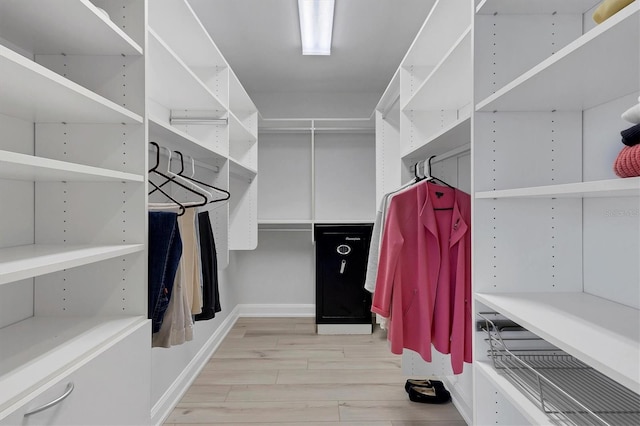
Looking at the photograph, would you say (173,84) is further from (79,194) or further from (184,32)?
(79,194)

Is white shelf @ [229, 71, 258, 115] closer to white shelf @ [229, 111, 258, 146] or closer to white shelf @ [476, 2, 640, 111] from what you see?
white shelf @ [229, 111, 258, 146]

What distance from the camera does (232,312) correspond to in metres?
3.63

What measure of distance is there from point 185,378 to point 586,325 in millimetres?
2239

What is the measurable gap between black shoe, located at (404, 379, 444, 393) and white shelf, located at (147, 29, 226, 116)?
6.97ft

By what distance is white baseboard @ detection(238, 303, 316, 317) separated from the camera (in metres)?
3.89

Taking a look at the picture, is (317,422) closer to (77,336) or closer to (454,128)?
(77,336)

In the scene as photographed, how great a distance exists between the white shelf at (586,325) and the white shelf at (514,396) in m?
0.21

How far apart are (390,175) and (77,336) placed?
2524mm

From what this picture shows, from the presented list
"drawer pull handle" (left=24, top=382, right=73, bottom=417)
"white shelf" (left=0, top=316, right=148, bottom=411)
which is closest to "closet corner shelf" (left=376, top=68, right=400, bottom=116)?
"white shelf" (left=0, top=316, right=148, bottom=411)

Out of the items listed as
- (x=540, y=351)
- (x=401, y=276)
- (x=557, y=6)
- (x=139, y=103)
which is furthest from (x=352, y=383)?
(x=557, y=6)

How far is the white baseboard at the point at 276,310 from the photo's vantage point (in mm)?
3895

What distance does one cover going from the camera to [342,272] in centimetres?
339

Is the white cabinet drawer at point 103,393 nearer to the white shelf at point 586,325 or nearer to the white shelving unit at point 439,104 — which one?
the white shelf at point 586,325


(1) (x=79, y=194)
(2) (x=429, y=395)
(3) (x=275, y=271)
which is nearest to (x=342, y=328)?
(3) (x=275, y=271)
